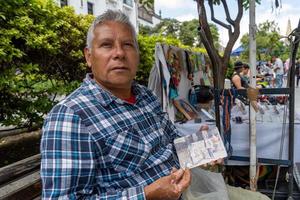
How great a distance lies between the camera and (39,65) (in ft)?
11.7

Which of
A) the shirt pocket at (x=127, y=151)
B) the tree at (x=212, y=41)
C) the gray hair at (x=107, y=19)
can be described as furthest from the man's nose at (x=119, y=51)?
the tree at (x=212, y=41)

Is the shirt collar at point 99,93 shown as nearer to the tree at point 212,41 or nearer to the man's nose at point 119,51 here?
the man's nose at point 119,51

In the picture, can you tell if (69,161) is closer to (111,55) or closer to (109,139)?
(109,139)

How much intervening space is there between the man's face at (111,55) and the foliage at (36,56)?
1.68m

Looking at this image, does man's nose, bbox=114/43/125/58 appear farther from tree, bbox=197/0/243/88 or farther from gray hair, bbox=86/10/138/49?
tree, bbox=197/0/243/88

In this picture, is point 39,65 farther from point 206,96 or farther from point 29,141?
point 206,96

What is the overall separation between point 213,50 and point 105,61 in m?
1.80

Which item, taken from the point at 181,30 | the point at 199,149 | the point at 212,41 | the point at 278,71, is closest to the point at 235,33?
the point at 212,41

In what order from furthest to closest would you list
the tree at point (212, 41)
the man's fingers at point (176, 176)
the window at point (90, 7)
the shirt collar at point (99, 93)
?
the window at point (90, 7) < the tree at point (212, 41) < the shirt collar at point (99, 93) < the man's fingers at point (176, 176)

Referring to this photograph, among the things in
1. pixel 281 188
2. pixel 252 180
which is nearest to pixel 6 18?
pixel 252 180

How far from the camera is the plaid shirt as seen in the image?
1.17 m

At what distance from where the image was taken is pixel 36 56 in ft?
11.5

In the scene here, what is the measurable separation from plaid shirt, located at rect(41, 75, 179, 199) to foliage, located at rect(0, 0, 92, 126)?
1.81 m

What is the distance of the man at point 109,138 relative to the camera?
118cm
